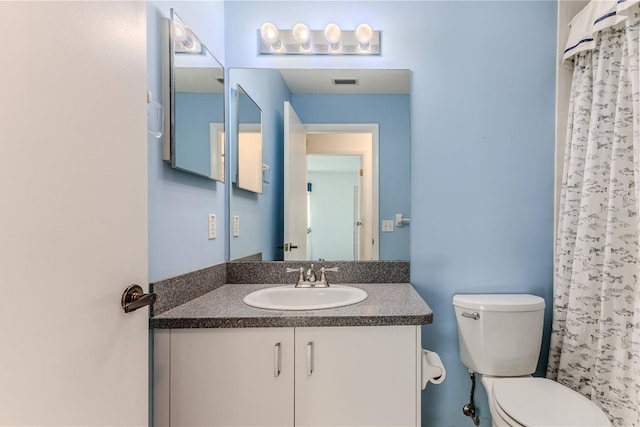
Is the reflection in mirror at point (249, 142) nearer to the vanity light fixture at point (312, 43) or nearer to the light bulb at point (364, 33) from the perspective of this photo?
the vanity light fixture at point (312, 43)

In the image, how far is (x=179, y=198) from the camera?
129 cm

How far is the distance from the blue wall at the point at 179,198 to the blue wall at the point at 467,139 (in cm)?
28

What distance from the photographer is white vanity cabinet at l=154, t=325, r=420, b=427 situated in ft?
3.73

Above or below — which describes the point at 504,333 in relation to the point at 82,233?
below

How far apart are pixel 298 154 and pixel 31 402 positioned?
1399 millimetres

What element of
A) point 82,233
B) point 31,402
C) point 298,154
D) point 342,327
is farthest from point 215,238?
point 31,402

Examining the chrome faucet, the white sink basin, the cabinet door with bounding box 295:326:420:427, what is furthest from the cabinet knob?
the chrome faucet

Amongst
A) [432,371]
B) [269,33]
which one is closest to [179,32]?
[269,33]

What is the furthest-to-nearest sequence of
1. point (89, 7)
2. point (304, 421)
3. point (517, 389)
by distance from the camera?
1. point (517, 389)
2. point (304, 421)
3. point (89, 7)

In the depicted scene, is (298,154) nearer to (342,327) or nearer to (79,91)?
(342,327)

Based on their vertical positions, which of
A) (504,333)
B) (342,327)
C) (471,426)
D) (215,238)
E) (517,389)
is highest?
(215,238)

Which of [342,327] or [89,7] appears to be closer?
[89,7]

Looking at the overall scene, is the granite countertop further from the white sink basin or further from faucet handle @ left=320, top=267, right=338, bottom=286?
faucet handle @ left=320, top=267, right=338, bottom=286

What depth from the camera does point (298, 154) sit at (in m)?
1.76
